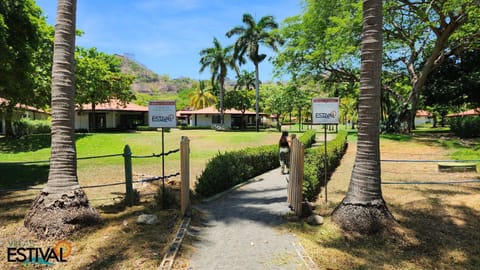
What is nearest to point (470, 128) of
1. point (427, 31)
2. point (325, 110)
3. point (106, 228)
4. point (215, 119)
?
point (427, 31)

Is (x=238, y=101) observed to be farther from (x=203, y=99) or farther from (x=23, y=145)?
(x=23, y=145)

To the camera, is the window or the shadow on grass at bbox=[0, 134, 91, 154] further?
the window

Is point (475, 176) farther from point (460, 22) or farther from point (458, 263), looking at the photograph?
point (460, 22)

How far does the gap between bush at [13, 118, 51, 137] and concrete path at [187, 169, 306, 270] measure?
2844 cm

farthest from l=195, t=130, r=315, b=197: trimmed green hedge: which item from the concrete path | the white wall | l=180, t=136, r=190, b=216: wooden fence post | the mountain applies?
the mountain

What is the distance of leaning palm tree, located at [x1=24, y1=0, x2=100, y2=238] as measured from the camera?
4.69 m

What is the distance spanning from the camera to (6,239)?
4488mm

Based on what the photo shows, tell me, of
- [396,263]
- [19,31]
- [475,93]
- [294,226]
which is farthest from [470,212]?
[475,93]

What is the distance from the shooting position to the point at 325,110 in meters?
6.82

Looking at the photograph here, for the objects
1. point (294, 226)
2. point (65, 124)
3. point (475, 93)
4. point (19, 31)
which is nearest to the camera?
point (65, 124)

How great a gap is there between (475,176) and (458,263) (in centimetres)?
634

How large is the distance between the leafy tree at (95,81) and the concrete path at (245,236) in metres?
21.1

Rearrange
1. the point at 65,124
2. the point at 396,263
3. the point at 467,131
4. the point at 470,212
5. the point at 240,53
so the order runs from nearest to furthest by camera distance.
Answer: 1. the point at 396,263
2. the point at 65,124
3. the point at 470,212
4. the point at 467,131
5. the point at 240,53

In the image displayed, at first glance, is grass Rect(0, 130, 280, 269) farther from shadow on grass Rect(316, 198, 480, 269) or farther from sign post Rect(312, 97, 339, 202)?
sign post Rect(312, 97, 339, 202)
